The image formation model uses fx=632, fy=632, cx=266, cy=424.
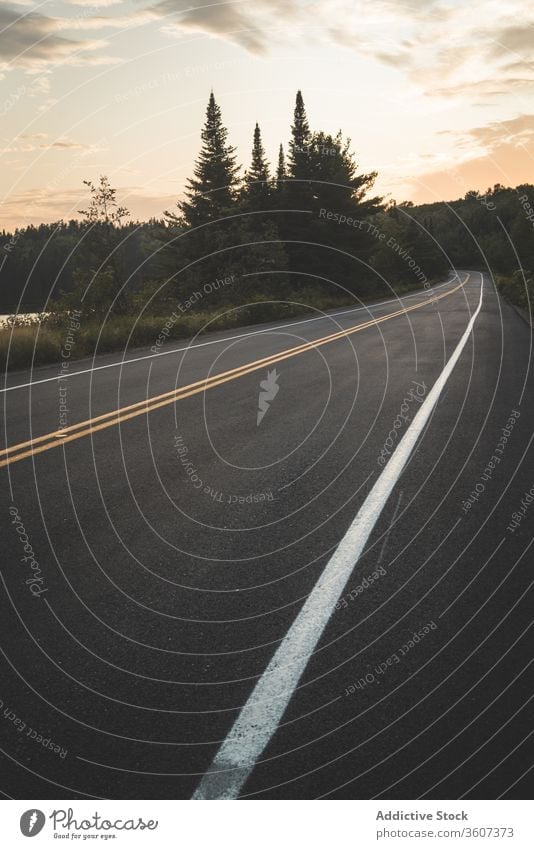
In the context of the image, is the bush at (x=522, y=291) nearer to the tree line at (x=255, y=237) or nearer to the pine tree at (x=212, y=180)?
the tree line at (x=255, y=237)

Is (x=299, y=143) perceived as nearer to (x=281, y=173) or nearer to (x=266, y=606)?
(x=281, y=173)

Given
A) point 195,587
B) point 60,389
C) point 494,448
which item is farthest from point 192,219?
point 195,587

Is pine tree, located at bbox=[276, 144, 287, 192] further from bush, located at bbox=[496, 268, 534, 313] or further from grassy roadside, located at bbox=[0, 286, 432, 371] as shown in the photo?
grassy roadside, located at bbox=[0, 286, 432, 371]

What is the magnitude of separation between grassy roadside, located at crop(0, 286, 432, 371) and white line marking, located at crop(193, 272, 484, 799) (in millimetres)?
9765

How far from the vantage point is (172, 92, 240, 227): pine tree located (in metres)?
39.3

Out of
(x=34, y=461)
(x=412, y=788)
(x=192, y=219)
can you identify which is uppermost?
(x=192, y=219)

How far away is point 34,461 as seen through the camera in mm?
5824

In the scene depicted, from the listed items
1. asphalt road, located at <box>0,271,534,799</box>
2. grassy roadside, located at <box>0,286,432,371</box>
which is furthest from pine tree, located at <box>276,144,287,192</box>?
asphalt road, located at <box>0,271,534,799</box>

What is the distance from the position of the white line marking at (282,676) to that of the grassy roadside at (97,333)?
32.0 feet

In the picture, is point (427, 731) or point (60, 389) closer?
point (427, 731)

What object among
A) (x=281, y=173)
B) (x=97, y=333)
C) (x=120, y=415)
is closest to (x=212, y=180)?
(x=281, y=173)

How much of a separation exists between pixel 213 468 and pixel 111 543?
1.73 metres

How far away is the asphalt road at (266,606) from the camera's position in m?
2.31

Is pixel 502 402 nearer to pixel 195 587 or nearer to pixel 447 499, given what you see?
pixel 447 499
